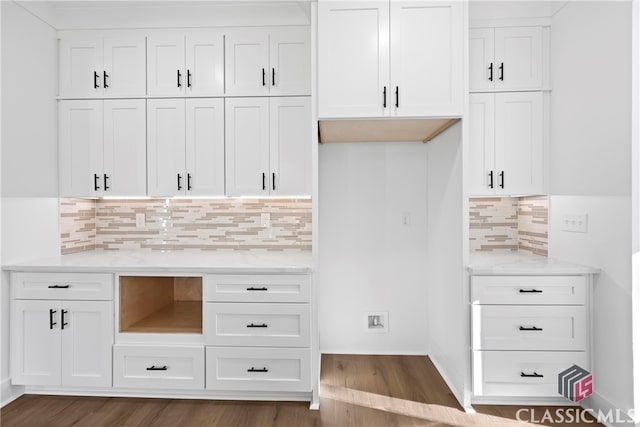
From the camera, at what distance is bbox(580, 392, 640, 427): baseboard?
6.56 ft

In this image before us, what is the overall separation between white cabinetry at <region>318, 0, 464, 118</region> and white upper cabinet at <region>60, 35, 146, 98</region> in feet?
4.73

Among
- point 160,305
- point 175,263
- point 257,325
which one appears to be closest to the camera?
point 257,325

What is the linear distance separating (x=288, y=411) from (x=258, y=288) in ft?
2.46

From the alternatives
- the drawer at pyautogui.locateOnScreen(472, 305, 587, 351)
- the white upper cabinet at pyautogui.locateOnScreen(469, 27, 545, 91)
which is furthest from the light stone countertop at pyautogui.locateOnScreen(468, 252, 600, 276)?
the white upper cabinet at pyautogui.locateOnScreen(469, 27, 545, 91)

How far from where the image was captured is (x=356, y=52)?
2.33 meters

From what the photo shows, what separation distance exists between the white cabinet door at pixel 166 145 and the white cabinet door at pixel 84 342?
884mm

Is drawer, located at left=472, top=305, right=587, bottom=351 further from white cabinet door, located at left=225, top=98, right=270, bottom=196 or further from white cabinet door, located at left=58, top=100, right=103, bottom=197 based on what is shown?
white cabinet door, located at left=58, top=100, right=103, bottom=197

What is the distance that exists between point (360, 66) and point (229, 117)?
1.02 meters

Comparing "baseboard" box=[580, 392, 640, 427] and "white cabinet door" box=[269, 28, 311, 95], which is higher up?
"white cabinet door" box=[269, 28, 311, 95]

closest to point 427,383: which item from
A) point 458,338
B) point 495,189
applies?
point 458,338

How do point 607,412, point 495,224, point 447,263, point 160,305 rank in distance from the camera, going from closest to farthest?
point 607,412
point 447,263
point 160,305
point 495,224

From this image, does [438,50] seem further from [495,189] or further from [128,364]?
[128,364]

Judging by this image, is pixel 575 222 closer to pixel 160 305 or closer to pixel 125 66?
pixel 160 305
